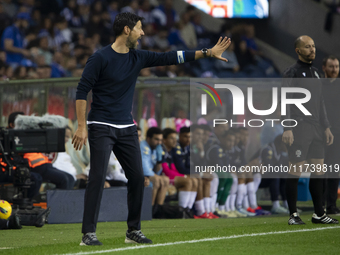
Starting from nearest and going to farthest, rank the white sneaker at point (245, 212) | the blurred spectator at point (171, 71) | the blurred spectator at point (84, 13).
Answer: the white sneaker at point (245, 212)
the blurred spectator at point (171, 71)
the blurred spectator at point (84, 13)

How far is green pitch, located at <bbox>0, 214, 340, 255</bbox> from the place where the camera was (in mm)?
4645

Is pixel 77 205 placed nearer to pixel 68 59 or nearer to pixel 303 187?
pixel 303 187

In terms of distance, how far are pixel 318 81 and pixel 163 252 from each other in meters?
3.12

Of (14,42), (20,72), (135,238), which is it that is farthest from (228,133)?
(14,42)

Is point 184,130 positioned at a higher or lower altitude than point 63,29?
lower

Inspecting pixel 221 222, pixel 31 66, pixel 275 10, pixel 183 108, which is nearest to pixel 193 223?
pixel 221 222

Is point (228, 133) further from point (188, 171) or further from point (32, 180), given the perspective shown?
point (32, 180)

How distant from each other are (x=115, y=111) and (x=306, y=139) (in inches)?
97.2

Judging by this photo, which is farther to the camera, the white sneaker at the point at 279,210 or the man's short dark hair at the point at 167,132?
the man's short dark hair at the point at 167,132

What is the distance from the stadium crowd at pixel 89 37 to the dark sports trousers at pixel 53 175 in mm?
3475

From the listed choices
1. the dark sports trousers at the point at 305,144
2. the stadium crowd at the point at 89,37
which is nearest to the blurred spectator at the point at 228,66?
the stadium crowd at the point at 89,37

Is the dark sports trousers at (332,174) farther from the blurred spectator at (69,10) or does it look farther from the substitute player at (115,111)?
the blurred spectator at (69,10)

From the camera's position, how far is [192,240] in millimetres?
5262

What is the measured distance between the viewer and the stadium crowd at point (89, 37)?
1320 centimetres
